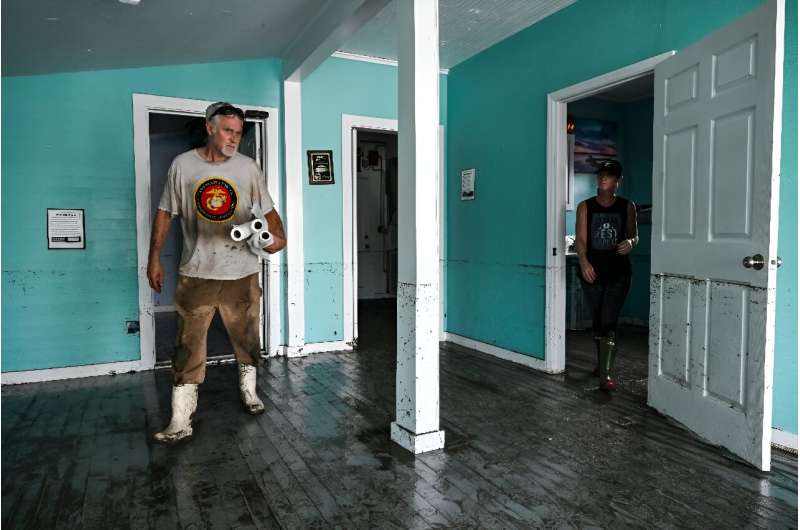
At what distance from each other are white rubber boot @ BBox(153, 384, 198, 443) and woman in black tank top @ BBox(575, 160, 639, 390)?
2.70m

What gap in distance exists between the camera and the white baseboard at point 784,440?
106 inches

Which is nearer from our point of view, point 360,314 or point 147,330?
point 147,330

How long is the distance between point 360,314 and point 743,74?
5388 millimetres

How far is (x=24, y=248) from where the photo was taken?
152 inches

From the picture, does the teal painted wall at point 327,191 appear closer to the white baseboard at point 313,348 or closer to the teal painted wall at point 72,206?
the white baseboard at point 313,348

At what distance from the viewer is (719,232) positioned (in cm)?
271

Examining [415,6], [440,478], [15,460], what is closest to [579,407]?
[440,478]

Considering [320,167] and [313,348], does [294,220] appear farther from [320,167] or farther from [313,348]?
[313,348]

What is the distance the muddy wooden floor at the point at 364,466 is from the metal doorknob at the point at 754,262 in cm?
94

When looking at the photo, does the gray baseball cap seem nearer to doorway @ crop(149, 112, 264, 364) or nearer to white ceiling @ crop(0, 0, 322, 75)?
white ceiling @ crop(0, 0, 322, 75)

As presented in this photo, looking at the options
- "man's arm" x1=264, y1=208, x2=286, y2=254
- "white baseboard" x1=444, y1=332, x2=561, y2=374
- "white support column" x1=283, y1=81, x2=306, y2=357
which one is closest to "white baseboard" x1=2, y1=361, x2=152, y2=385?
"white support column" x1=283, y1=81, x2=306, y2=357

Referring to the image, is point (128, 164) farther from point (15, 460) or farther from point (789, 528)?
point (789, 528)

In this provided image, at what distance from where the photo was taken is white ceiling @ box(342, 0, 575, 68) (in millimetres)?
3889

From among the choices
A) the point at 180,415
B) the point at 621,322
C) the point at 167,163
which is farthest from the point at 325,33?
the point at 621,322
